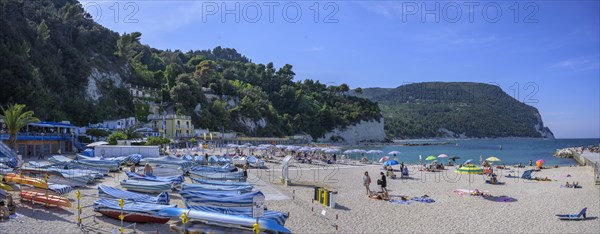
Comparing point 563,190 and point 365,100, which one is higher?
point 365,100

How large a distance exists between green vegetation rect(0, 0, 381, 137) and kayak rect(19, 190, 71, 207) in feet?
115

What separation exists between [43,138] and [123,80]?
30.7 m

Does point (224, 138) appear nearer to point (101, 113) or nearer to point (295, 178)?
point (101, 113)

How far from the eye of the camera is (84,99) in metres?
54.2

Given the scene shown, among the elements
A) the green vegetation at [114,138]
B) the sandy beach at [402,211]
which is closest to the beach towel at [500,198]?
the sandy beach at [402,211]

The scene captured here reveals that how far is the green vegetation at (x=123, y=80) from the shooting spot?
1805 inches

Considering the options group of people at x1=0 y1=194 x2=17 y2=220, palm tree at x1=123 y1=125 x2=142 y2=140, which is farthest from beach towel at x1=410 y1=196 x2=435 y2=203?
palm tree at x1=123 y1=125 x2=142 y2=140

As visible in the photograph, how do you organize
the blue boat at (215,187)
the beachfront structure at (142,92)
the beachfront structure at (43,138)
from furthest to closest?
the beachfront structure at (142,92) < the beachfront structure at (43,138) < the blue boat at (215,187)

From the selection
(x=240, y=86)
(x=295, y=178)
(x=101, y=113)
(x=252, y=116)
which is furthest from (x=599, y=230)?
(x=240, y=86)

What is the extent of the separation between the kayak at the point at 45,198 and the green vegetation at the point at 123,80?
115 ft

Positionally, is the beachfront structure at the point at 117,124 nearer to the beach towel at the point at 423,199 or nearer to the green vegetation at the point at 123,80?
the green vegetation at the point at 123,80

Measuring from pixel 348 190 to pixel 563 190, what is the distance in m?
13.0

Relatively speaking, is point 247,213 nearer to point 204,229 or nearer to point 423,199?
point 204,229

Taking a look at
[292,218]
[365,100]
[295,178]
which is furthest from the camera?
[365,100]
